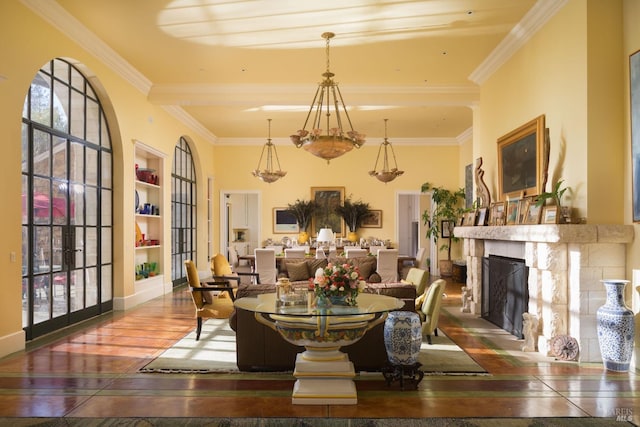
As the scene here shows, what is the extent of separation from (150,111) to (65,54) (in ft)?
9.19

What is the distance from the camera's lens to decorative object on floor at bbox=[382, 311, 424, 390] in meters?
4.13

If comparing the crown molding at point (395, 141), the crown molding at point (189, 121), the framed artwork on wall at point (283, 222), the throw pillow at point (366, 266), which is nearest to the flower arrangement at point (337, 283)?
the throw pillow at point (366, 266)

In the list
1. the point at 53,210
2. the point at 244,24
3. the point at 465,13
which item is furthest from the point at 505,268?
the point at 53,210

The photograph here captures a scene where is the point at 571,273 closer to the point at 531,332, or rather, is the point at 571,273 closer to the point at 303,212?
the point at 531,332

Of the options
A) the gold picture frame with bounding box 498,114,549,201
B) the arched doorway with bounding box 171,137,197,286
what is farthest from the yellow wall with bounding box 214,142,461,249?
the gold picture frame with bounding box 498,114,549,201

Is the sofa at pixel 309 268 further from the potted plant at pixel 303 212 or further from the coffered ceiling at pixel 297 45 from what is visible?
the potted plant at pixel 303 212

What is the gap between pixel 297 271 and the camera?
8.16 meters

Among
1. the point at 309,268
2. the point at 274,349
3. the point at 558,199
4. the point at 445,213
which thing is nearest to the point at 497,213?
the point at 558,199

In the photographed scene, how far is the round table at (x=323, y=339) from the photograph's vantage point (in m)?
3.77

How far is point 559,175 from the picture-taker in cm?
541

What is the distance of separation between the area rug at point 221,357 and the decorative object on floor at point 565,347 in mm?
886

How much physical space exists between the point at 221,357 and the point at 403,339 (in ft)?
6.76

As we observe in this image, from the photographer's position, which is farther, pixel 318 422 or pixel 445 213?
pixel 445 213

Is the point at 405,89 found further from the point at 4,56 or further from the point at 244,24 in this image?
the point at 4,56
